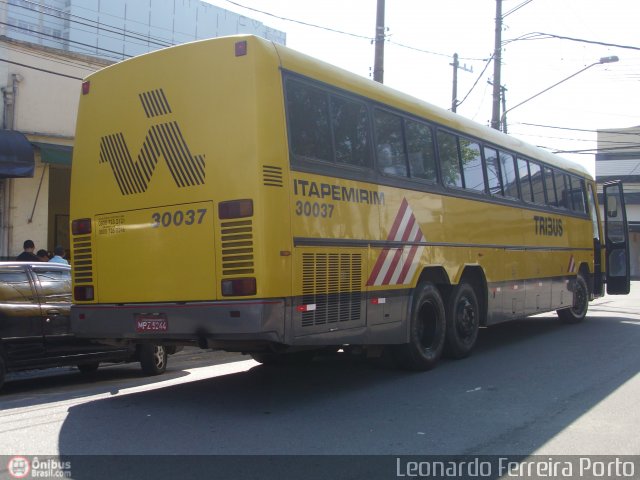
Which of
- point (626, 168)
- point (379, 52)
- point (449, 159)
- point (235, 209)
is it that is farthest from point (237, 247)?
point (626, 168)

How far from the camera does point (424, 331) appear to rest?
8.64 m

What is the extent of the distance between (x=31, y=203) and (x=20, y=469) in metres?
12.1

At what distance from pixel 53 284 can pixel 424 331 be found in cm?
502

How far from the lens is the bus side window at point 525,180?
1154cm

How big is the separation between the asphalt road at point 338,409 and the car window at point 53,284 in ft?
3.94

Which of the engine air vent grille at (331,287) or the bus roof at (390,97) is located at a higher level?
the bus roof at (390,97)

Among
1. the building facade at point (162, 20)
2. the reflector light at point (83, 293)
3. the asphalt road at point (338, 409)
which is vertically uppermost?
the building facade at point (162, 20)

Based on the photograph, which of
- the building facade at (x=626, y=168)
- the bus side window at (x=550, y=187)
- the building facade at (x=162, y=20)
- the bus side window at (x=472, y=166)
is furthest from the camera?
the building facade at (x=162, y=20)

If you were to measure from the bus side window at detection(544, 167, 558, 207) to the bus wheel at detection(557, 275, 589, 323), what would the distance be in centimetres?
223

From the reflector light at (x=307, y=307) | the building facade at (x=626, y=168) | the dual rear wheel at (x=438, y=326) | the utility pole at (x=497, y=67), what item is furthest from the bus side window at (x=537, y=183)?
the building facade at (x=626, y=168)

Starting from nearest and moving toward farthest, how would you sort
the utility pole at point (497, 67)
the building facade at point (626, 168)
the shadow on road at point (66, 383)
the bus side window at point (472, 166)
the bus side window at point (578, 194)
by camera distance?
1. the shadow on road at point (66, 383)
2. the bus side window at point (472, 166)
3. the bus side window at point (578, 194)
4. the utility pole at point (497, 67)
5. the building facade at point (626, 168)

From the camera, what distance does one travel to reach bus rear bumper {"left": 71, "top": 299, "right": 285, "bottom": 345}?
577 cm

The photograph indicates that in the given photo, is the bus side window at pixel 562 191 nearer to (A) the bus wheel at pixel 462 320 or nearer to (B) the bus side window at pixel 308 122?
(A) the bus wheel at pixel 462 320

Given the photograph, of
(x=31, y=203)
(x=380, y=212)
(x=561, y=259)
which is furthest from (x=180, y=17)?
(x=380, y=212)
